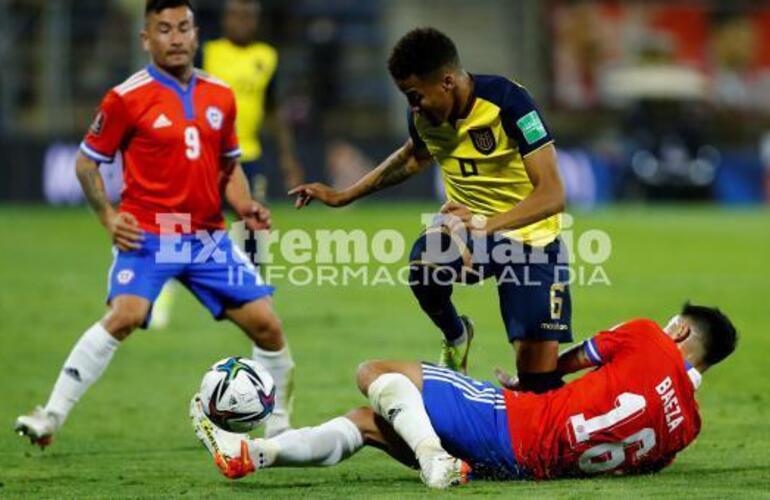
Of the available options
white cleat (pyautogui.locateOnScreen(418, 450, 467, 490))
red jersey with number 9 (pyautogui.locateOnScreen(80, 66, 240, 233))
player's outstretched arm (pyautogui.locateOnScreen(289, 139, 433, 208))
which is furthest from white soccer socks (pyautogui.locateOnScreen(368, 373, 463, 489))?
red jersey with number 9 (pyautogui.locateOnScreen(80, 66, 240, 233))

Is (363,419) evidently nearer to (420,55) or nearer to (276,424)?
(276,424)

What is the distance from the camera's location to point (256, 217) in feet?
30.4

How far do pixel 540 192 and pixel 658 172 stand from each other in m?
27.1

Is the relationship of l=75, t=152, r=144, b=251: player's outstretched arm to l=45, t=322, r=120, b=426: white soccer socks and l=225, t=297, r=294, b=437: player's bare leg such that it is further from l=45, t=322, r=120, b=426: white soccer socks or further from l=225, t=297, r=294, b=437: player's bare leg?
l=225, t=297, r=294, b=437: player's bare leg

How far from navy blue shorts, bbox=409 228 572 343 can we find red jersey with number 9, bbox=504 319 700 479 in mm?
995

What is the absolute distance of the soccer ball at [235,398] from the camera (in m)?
7.72

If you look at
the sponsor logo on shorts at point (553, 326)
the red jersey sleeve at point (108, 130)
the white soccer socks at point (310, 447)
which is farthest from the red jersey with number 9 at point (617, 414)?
the red jersey sleeve at point (108, 130)

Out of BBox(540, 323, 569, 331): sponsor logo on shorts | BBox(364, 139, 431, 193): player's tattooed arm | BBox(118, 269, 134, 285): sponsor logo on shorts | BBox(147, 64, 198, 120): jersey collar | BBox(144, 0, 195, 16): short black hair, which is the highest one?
BBox(144, 0, 195, 16): short black hair

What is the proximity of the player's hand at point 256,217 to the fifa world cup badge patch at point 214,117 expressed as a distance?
49cm

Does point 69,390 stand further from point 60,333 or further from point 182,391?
point 60,333

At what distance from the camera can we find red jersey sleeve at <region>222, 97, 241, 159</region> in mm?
9500

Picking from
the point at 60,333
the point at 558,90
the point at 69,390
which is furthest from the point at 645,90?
the point at 69,390

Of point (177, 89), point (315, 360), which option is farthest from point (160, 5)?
point (315, 360)

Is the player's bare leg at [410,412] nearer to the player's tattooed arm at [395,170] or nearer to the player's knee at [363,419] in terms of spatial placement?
the player's knee at [363,419]
